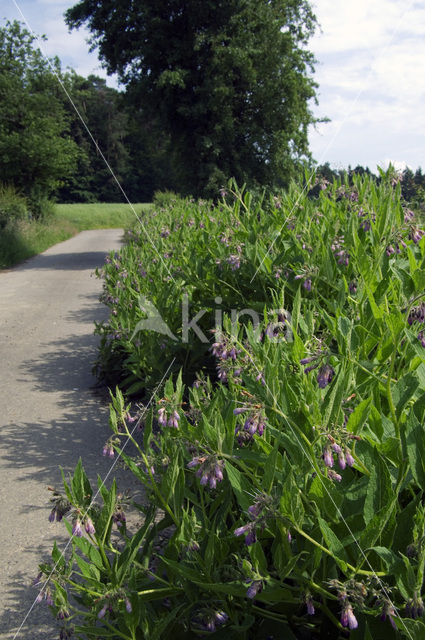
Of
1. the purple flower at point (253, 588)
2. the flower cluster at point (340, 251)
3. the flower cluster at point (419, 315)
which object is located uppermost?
the flower cluster at point (340, 251)

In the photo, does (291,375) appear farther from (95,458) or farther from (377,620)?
(95,458)

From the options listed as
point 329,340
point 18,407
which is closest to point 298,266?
point 329,340

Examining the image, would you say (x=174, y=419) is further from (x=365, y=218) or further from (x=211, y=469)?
(x=365, y=218)

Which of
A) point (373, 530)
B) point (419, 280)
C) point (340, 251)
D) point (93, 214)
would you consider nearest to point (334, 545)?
point (373, 530)

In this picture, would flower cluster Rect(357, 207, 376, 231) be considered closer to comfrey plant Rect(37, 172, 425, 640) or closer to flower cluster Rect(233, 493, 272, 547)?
comfrey plant Rect(37, 172, 425, 640)

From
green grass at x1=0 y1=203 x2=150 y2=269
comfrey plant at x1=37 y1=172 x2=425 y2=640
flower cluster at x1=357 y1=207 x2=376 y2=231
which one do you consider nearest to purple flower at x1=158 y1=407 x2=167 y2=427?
comfrey plant at x1=37 y1=172 x2=425 y2=640

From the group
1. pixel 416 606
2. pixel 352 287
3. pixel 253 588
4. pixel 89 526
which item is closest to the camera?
pixel 416 606

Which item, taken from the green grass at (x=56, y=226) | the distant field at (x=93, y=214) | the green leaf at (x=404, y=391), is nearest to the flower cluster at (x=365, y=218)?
the green leaf at (x=404, y=391)

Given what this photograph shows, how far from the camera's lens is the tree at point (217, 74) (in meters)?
17.7

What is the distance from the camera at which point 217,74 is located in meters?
18.0

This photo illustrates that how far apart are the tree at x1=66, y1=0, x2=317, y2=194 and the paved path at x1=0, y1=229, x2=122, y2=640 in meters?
8.69

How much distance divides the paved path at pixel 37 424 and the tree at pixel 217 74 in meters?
8.69

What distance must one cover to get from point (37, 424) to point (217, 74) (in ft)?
49.8

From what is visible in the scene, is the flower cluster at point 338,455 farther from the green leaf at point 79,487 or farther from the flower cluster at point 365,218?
the flower cluster at point 365,218
